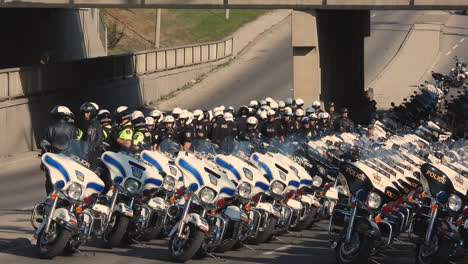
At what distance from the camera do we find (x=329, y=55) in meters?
39.6

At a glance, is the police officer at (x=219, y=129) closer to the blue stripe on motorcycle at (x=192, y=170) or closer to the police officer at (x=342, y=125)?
the police officer at (x=342, y=125)

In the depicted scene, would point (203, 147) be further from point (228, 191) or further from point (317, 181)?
point (317, 181)

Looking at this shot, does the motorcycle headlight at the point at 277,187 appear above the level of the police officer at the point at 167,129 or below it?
below

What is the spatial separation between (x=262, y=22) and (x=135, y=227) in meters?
55.1

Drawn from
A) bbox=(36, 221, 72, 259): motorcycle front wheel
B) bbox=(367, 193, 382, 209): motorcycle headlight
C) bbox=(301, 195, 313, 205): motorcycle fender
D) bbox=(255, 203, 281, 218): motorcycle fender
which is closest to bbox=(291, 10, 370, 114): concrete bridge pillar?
bbox=(301, 195, 313, 205): motorcycle fender

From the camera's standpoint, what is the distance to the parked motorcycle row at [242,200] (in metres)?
15.3

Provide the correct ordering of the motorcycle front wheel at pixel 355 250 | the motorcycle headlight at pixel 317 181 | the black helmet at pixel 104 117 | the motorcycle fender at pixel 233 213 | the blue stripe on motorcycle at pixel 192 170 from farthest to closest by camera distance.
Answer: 1. the motorcycle headlight at pixel 317 181
2. the black helmet at pixel 104 117
3. the motorcycle fender at pixel 233 213
4. the blue stripe on motorcycle at pixel 192 170
5. the motorcycle front wheel at pixel 355 250

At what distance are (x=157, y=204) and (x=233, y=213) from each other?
4.42ft

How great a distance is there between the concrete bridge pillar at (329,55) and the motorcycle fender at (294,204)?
18.3 metres

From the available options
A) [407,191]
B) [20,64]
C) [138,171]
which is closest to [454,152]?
[407,191]

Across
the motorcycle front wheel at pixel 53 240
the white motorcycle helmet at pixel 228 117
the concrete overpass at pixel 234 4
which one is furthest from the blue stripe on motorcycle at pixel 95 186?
the concrete overpass at pixel 234 4

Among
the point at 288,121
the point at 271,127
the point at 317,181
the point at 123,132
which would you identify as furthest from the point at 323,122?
the point at 123,132

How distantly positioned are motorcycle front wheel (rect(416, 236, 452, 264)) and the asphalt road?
150 cm

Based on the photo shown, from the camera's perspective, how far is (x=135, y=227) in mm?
17094
